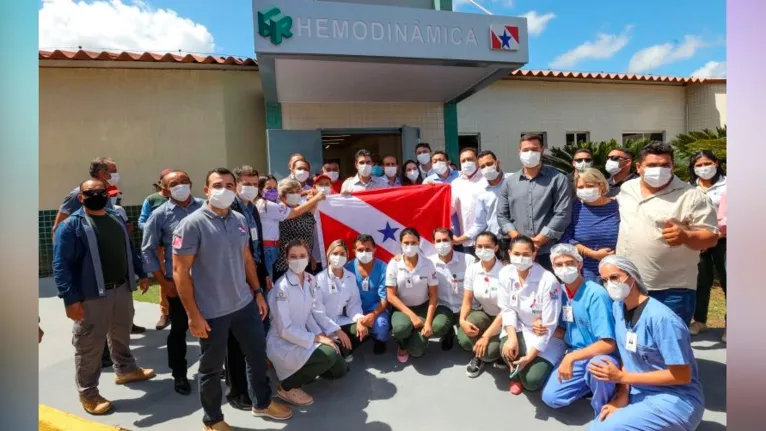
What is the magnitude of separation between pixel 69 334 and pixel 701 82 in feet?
45.0

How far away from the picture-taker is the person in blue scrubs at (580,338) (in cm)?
259

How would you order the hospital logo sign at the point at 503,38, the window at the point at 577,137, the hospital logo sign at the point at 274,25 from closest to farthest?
the hospital logo sign at the point at 274,25 < the hospital logo sign at the point at 503,38 < the window at the point at 577,137

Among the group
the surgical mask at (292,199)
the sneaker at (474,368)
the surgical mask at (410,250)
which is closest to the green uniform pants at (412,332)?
the sneaker at (474,368)

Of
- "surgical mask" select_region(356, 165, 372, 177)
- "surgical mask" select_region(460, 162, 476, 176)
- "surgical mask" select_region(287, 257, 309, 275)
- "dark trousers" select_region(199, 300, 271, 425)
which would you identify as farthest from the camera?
"surgical mask" select_region(356, 165, 372, 177)

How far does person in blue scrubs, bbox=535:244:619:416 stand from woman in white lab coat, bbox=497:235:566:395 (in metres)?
0.08

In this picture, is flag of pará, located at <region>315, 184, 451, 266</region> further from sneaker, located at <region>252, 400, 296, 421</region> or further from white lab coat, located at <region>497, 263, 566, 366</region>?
sneaker, located at <region>252, 400, 296, 421</region>

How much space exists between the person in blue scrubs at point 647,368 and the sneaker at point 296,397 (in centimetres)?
187

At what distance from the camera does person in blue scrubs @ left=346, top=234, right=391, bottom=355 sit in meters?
3.80

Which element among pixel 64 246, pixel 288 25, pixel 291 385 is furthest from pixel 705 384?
pixel 288 25

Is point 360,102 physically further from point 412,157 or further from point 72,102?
point 72,102

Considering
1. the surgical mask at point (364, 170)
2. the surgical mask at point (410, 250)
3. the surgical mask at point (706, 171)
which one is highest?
the surgical mask at point (364, 170)

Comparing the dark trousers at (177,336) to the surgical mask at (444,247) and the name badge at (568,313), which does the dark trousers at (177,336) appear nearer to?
the surgical mask at (444,247)

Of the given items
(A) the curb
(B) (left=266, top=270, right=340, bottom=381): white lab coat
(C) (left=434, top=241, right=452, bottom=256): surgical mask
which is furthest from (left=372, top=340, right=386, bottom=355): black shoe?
(A) the curb
